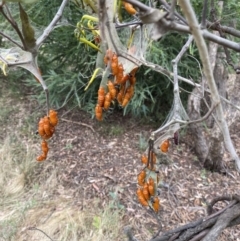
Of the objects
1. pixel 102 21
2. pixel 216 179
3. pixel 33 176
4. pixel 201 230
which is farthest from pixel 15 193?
pixel 102 21

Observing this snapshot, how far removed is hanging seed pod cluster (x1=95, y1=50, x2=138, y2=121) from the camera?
579mm

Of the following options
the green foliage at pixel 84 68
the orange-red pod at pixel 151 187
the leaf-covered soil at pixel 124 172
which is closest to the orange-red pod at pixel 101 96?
the orange-red pod at pixel 151 187

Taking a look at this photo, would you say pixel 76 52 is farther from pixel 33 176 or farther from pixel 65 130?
pixel 33 176

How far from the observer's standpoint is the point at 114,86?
2.13ft

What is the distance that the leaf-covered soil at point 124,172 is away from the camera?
194cm

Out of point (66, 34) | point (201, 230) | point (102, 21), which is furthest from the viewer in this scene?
point (66, 34)

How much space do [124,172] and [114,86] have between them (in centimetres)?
157

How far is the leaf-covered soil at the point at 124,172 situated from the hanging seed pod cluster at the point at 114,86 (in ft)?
3.88

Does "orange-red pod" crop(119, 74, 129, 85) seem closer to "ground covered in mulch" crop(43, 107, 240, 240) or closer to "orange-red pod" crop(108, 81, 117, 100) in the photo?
"orange-red pod" crop(108, 81, 117, 100)

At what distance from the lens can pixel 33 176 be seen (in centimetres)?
221

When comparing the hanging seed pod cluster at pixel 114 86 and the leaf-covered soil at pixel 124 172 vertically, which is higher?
the hanging seed pod cluster at pixel 114 86

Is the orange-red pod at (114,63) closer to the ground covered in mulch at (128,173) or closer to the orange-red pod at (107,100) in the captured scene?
the orange-red pod at (107,100)

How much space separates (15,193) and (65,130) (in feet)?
1.86

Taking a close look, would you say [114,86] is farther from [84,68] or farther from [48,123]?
[84,68]
